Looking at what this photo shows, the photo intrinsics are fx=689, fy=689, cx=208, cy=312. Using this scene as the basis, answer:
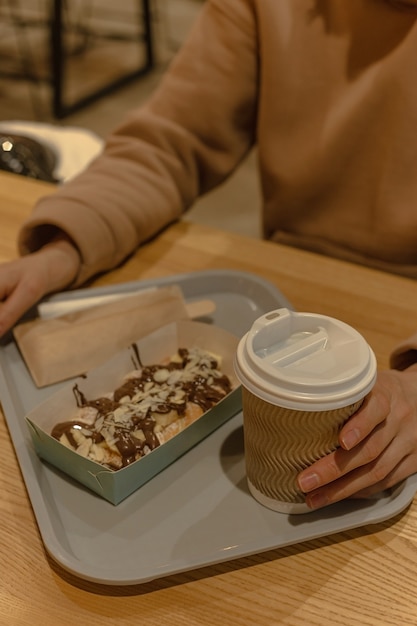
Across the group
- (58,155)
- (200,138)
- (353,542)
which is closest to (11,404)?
(353,542)

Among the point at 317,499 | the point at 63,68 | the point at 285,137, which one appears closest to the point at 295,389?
the point at 317,499

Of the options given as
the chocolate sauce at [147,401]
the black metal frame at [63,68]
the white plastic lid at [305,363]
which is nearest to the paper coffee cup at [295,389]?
the white plastic lid at [305,363]

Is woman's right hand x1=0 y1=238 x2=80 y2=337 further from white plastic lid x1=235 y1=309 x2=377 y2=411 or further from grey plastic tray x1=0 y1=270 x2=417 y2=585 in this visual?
white plastic lid x1=235 y1=309 x2=377 y2=411

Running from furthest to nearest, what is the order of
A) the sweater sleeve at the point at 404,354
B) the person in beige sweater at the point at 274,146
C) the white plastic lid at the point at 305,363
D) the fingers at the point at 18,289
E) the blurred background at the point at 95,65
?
1. the blurred background at the point at 95,65
2. the person in beige sweater at the point at 274,146
3. the fingers at the point at 18,289
4. the sweater sleeve at the point at 404,354
5. the white plastic lid at the point at 305,363

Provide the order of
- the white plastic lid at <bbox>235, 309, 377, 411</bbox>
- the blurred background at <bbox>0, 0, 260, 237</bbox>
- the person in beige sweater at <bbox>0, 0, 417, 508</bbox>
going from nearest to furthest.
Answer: the white plastic lid at <bbox>235, 309, 377, 411</bbox> < the person in beige sweater at <bbox>0, 0, 417, 508</bbox> < the blurred background at <bbox>0, 0, 260, 237</bbox>

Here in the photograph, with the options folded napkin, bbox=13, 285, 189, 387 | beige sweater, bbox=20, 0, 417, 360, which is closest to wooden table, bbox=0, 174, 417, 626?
folded napkin, bbox=13, 285, 189, 387

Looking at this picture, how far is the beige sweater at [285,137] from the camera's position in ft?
3.26

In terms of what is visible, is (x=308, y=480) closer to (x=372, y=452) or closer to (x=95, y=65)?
(x=372, y=452)

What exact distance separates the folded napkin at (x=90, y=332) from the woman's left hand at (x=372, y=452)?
1.01 feet

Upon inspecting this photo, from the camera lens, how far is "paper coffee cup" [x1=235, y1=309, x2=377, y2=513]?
531 mm

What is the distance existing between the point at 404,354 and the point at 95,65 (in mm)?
3754

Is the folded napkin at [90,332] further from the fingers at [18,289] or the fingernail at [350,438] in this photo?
the fingernail at [350,438]

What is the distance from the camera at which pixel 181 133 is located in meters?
1.12

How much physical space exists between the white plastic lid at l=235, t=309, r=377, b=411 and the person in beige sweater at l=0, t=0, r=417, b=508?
1.34 ft
